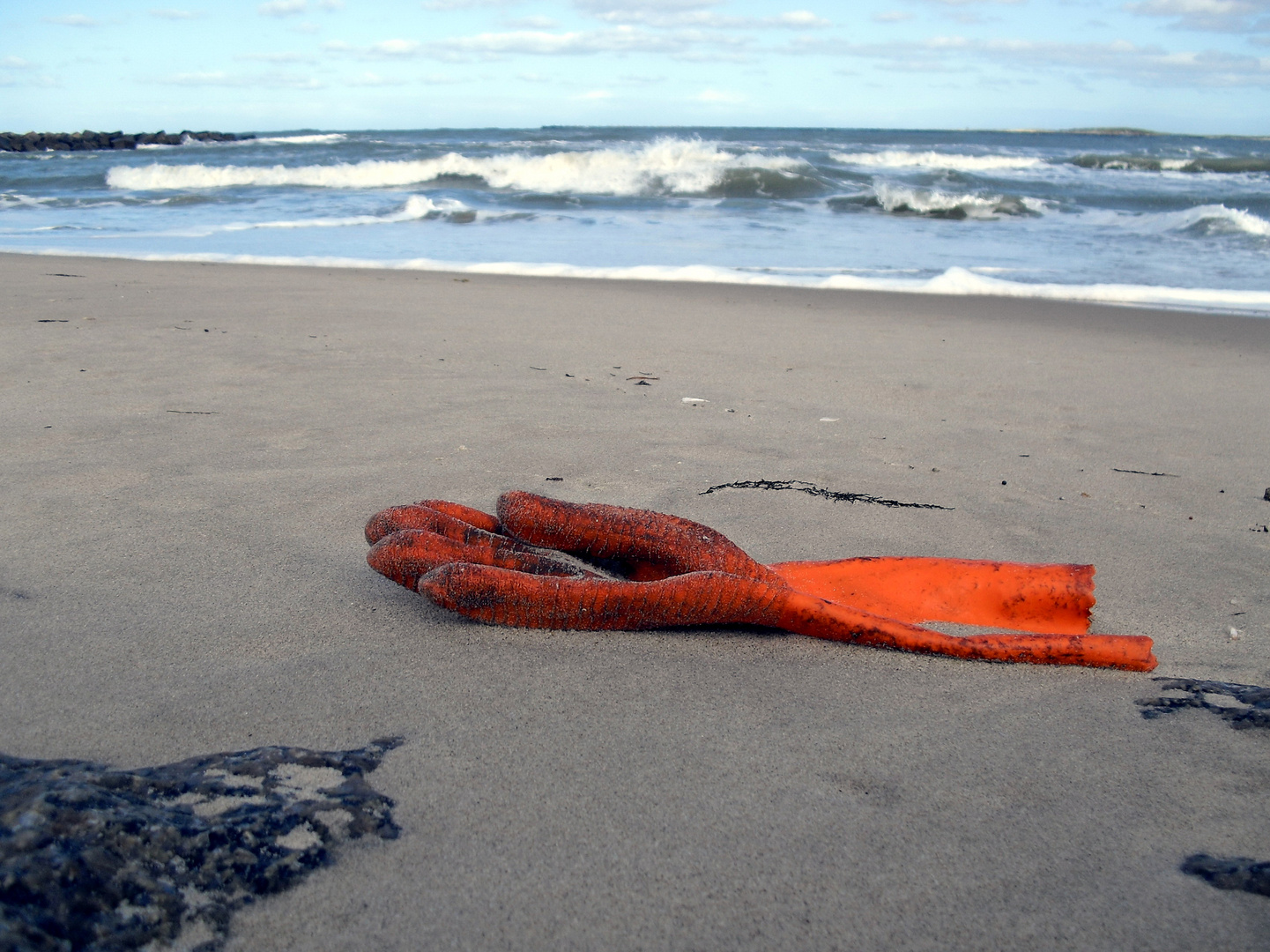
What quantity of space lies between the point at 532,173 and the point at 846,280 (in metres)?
12.9

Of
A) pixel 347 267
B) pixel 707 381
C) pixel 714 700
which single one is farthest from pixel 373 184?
pixel 714 700

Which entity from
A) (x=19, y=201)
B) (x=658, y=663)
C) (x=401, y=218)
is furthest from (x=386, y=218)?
(x=658, y=663)

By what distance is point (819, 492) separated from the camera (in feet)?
9.02

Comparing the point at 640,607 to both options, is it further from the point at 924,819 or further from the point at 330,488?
the point at 330,488

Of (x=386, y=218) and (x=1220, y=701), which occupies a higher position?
(x=386, y=218)

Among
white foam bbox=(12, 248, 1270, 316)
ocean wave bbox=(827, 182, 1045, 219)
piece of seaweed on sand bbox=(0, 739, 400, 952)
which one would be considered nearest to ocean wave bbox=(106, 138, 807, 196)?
ocean wave bbox=(827, 182, 1045, 219)

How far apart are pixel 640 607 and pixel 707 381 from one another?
2.52 m

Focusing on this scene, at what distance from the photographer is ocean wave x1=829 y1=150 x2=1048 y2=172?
26.0 m

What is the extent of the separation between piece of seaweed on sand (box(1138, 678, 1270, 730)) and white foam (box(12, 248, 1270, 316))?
6.02 metres

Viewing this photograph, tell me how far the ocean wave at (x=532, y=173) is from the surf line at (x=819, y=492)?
15370 mm

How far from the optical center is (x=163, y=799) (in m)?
1.20

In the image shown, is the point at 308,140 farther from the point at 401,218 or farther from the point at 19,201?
the point at 401,218

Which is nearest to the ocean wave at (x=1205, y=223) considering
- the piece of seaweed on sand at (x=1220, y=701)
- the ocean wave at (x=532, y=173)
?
the ocean wave at (x=532, y=173)

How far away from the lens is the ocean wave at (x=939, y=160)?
26.0 meters
